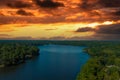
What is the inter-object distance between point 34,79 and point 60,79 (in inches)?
101

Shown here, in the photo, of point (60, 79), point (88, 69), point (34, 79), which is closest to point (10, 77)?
point (34, 79)

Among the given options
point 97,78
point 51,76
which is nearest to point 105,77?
point 97,78

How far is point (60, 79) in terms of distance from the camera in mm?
27312

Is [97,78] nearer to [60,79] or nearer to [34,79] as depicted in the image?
[60,79]

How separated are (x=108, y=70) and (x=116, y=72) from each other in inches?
50.5

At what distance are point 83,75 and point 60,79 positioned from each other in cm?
480

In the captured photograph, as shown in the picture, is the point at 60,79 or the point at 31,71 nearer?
the point at 60,79

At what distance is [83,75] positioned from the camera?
75.4 ft

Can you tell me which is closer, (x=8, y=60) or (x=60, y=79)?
(x=60, y=79)

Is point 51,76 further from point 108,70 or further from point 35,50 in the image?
point 35,50

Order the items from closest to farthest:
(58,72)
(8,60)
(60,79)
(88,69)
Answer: (88,69) → (60,79) → (58,72) → (8,60)

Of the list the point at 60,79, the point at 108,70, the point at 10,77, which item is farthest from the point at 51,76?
the point at 108,70

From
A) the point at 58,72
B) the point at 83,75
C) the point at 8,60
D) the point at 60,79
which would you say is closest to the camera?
the point at 83,75

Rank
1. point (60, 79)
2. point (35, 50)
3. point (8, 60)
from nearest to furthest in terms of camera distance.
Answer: point (60, 79) → point (8, 60) → point (35, 50)
